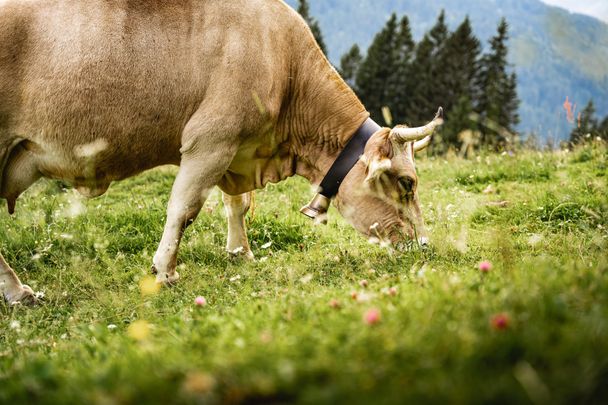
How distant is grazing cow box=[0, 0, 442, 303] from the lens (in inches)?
185

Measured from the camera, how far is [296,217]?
6.97 metres

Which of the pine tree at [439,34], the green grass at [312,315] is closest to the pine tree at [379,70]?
the pine tree at [439,34]

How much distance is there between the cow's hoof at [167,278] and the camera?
5.07 m

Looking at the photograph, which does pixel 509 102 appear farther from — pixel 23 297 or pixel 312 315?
pixel 312 315

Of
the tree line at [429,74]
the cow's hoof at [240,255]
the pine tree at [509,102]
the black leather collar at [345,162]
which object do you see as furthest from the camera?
the pine tree at [509,102]

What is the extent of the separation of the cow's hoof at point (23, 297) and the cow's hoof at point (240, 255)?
76.4 inches

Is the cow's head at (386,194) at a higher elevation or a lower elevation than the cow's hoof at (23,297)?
higher

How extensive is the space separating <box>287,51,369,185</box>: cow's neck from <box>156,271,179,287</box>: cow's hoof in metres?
1.69

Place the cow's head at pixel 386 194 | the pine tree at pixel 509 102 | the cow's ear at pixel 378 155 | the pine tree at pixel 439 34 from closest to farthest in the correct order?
the cow's ear at pixel 378 155, the cow's head at pixel 386 194, the pine tree at pixel 509 102, the pine tree at pixel 439 34

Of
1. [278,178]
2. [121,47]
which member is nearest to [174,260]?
[278,178]

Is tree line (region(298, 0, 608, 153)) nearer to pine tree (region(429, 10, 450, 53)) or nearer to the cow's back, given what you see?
pine tree (region(429, 10, 450, 53))

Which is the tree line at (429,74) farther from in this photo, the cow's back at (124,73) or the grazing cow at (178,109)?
the cow's back at (124,73)

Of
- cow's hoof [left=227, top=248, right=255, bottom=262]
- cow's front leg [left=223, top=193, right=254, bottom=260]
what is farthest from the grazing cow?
cow's hoof [left=227, top=248, right=255, bottom=262]

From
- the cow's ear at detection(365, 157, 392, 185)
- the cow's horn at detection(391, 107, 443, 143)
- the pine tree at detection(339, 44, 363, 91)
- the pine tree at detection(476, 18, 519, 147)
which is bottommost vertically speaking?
the pine tree at detection(339, 44, 363, 91)
